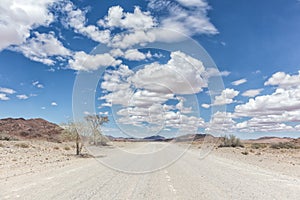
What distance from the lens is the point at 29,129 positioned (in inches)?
3639

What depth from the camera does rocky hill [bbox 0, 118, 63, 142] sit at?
84.3 metres

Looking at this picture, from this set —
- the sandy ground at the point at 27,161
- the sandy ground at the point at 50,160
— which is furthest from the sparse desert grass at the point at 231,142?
the sandy ground at the point at 27,161

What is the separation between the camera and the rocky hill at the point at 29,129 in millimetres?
84312

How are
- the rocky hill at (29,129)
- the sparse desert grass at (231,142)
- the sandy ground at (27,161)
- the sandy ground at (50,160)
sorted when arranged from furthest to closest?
the rocky hill at (29,129)
the sparse desert grass at (231,142)
the sandy ground at (50,160)
the sandy ground at (27,161)

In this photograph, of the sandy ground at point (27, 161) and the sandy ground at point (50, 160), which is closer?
the sandy ground at point (27, 161)

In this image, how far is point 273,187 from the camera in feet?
35.0

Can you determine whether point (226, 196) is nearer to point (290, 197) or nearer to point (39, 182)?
point (290, 197)

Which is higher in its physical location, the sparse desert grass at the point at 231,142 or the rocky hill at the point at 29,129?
the rocky hill at the point at 29,129

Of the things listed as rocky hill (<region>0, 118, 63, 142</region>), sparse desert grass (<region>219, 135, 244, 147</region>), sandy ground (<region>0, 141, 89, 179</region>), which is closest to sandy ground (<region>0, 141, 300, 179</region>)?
sandy ground (<region>0, 141, 89, 179</region>)

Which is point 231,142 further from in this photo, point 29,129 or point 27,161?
point 29,129

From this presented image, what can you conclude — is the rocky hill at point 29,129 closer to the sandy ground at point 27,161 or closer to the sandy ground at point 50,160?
the sandy ground at point 50,160

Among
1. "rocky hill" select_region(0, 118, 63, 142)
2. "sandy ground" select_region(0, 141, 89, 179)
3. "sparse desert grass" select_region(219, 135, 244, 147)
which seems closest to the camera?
"sandy ground" select_region(0, 141, 89, 179)

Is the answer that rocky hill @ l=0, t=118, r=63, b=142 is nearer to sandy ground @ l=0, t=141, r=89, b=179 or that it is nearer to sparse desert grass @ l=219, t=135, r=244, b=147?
sparse desert grass @ l=219, t=135, r=244, b=147

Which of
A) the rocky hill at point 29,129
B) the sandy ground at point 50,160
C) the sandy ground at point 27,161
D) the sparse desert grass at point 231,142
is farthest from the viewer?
the rocky hill at point 29,129
